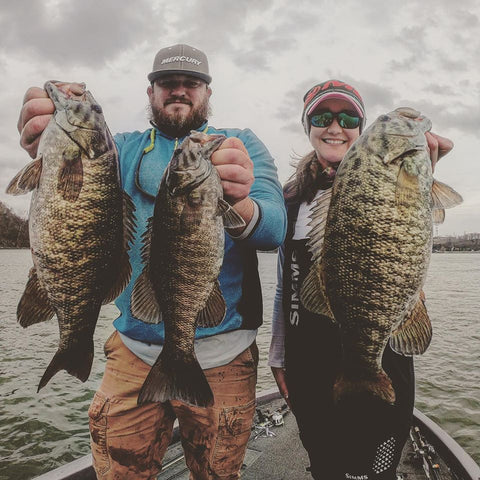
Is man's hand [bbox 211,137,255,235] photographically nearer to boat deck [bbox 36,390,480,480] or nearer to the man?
the man

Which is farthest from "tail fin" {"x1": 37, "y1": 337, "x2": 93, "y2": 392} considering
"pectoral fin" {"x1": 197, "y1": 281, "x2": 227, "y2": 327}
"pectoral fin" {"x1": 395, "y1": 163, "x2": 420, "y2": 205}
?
"pectoral fin" {"x1": 395, "y1": 163, "x2": 420, "y2": 205}

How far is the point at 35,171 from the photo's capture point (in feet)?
7.23

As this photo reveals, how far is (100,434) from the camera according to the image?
113 inches

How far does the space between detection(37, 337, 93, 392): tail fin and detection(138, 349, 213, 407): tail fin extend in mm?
349

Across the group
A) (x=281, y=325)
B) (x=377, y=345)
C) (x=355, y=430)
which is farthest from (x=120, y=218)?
(x=355, y=430)

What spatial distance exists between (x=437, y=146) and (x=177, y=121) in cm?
191

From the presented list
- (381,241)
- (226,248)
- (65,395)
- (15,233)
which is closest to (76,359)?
(226,248)

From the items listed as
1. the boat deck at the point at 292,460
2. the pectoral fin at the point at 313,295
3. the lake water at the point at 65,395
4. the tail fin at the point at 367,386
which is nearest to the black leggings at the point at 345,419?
the tail fin at the point at 367,386

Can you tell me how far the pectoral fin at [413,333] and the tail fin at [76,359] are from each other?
1.77 metres

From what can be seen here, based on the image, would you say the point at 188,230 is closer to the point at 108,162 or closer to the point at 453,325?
the point at 108,162

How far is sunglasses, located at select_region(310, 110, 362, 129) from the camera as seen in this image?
3396 millimetres

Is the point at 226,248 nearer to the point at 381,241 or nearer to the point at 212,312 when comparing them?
the point at 212,312

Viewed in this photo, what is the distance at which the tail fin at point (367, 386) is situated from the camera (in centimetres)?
235

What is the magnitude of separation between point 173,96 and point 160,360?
2.06 metres
